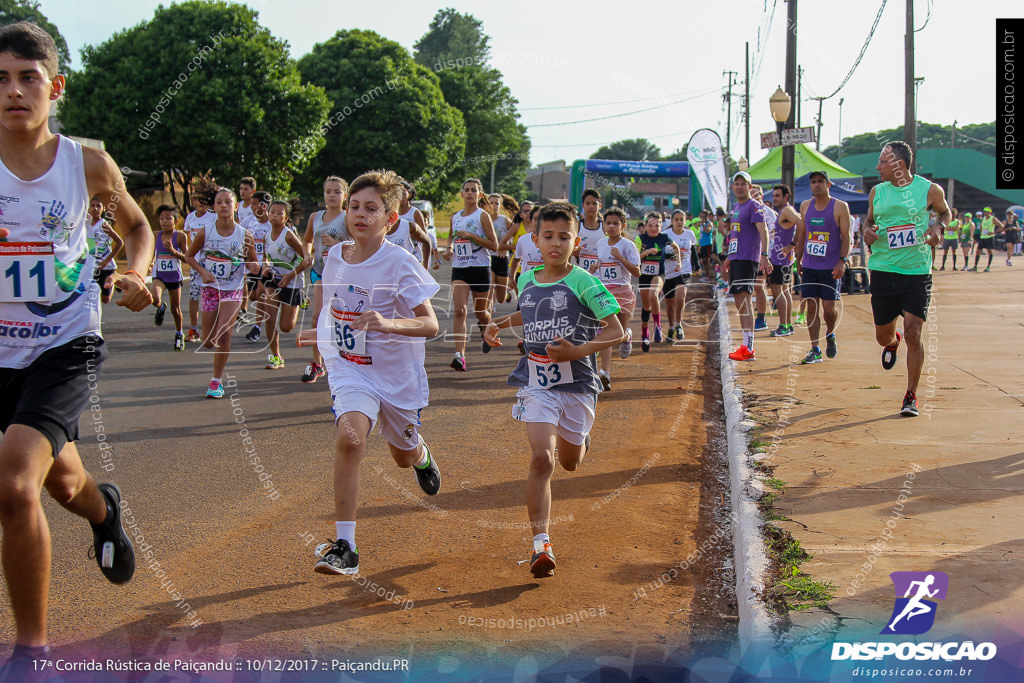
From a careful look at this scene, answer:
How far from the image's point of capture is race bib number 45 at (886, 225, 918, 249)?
24.3 feet

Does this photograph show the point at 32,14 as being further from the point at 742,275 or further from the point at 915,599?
the point at 915,599

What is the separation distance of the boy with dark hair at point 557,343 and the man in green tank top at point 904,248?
3638 millimetres

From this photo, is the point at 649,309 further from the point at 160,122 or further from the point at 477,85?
the point at 477,85

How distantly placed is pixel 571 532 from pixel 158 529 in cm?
224

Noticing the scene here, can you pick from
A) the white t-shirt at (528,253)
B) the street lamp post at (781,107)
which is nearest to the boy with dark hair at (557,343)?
the white t-shirt at (528,253)

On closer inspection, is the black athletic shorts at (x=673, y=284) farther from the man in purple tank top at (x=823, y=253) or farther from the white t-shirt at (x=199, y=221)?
the white t-shirt at (x=199, y=221)

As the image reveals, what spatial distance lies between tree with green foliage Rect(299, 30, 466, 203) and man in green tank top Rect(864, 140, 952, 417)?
34.5m

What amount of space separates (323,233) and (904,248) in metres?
5.43

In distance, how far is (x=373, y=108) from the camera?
4116cm

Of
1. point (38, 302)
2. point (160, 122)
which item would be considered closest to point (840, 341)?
point (38, 302)

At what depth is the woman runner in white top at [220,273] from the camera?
901 centimetres

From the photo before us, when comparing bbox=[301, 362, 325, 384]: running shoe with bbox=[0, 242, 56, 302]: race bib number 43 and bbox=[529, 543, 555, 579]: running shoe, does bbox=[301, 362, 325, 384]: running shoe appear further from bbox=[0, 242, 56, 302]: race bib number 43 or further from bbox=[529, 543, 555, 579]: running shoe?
bbox=[0, 242, 56, 302]: race bib number 43

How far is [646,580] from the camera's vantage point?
4.24 metres

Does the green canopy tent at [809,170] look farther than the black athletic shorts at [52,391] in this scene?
Yes
